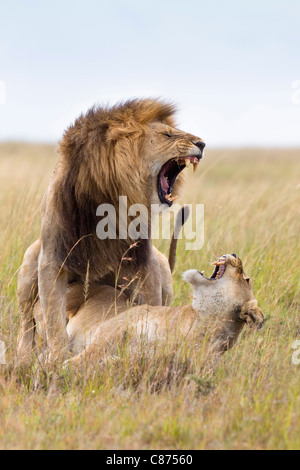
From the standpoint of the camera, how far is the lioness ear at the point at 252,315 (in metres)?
4.02

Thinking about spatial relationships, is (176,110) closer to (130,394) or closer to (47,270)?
(47,270)

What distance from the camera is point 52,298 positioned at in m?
4.62

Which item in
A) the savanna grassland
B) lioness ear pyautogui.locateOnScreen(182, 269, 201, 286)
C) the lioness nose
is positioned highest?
the lioness nose

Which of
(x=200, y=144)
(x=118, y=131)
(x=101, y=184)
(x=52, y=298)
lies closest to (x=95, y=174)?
(x=101, y=184)

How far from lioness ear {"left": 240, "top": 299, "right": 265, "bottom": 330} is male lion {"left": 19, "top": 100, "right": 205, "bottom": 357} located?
0.77 meters

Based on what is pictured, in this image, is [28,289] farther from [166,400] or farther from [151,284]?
[166,400]

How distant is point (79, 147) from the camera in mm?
4512

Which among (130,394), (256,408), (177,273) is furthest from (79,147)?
(177,273)

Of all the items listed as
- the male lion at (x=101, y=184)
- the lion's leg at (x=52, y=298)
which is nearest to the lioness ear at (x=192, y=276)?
the male lion at (x=101, y=184)

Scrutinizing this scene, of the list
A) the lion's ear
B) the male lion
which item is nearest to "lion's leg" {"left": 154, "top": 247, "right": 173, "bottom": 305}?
the male lion

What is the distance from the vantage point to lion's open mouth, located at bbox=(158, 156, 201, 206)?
4.58 m

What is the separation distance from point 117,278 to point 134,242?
29 cm

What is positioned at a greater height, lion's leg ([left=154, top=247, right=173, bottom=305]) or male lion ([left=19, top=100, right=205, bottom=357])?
male lion ([left=19, top=100, right=205, bottom=357])

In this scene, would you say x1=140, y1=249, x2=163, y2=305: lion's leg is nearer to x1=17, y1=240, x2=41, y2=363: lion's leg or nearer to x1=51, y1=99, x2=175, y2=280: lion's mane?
x1=51, y1=99, x2=175, y2=280: lion's mane
